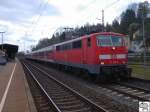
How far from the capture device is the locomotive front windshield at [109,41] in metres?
21.4

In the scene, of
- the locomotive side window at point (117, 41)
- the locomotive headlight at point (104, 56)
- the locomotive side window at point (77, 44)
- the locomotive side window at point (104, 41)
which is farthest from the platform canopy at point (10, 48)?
the locomotive headlight at point (104, 56)

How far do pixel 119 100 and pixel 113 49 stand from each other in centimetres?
728

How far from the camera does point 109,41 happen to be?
71.2 feet

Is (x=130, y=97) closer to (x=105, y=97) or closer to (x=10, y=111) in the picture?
(x=105, y=97)

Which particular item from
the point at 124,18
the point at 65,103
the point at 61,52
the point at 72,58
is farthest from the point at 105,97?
the point at 124,18

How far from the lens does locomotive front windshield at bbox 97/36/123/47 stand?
21.4 m

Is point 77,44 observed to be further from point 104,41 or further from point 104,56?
point 104,56

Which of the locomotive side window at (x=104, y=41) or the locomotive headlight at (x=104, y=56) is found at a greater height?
the locomotive side window at (x=104, y=41)

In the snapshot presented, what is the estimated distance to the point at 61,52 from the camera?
3453 cm

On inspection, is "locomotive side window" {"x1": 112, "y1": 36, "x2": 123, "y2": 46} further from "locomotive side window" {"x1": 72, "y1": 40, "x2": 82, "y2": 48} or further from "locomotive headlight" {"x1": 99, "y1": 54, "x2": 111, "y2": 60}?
"locomotive side window" {"x1": 72, "y1": 40, "x2": 82, "y2": 48}

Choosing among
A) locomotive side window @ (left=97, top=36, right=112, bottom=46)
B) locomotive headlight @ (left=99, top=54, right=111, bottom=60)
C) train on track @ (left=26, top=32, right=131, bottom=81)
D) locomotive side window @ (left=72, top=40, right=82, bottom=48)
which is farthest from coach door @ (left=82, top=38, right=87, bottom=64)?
locomotive headlight @ (left=99, top=54, right=111, bottom=60)

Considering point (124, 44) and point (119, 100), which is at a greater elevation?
point (124, 44)

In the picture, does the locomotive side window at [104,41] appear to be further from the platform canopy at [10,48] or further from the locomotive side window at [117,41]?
the platform canopy at [10,48]

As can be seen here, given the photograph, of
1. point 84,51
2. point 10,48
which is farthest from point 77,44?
point 10,48
